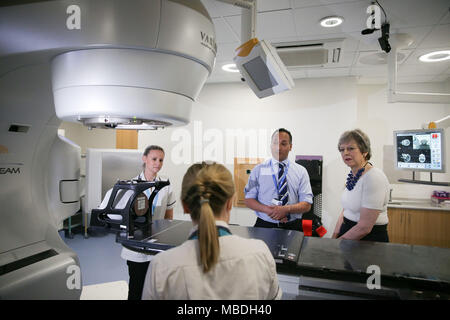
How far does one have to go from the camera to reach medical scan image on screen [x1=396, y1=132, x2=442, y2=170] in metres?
2.94

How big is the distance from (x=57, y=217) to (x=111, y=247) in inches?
127

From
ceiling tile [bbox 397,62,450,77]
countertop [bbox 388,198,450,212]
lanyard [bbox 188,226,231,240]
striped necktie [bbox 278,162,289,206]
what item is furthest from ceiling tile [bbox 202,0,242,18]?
countertop [bbox 388,198,450,212]

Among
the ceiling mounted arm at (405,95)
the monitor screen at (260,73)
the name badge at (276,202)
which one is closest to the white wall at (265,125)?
the ceiling mounted arm at (405,95)

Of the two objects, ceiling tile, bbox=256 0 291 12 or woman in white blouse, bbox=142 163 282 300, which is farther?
ceiling tile, bbox=256 0 291 12

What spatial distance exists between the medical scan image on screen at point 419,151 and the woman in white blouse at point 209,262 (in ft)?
9.53

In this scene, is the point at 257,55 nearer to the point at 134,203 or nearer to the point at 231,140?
the point at 134,203

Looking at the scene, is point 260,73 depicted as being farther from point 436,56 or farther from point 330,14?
point 436,56

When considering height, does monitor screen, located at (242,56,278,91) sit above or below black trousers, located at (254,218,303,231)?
above

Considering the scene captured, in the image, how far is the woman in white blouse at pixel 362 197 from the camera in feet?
5.67

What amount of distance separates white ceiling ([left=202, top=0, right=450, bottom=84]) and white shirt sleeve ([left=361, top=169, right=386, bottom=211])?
136 cm

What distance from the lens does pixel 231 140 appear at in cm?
452

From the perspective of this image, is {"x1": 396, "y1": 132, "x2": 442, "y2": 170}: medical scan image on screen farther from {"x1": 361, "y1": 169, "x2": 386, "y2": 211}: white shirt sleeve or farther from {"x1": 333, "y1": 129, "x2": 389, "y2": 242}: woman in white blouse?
{"x1": 361, "y1": 169, "x2": 386, "y2": 211}: white shirt sleeve

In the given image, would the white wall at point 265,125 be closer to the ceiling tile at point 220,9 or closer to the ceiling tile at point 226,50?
the ceiling tile at point 226,50
